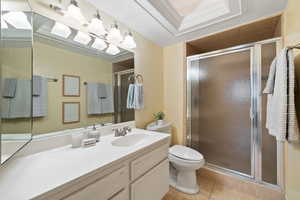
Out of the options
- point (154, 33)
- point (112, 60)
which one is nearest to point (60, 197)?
point (112, 60)

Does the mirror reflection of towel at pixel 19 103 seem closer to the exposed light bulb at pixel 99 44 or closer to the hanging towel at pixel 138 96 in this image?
the exposed light bulb at pixel 99 44

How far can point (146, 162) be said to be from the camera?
990 mm

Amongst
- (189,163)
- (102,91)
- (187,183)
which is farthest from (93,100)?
(187,183)

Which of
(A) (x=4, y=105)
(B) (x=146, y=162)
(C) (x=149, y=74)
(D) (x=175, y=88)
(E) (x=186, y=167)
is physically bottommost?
(E) (x=186, y=167)

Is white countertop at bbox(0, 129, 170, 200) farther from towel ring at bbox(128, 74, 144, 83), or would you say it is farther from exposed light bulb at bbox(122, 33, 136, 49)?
exposed light bulb at bbox(122, 33, 136, 49)

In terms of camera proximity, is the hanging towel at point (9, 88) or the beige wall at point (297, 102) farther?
the beige wall at point (297, 102)

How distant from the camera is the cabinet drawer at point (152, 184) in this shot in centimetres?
91

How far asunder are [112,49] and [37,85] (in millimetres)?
794

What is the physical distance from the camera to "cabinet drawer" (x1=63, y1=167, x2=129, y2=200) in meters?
0.59

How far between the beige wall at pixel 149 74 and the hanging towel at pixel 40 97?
996 millimetres

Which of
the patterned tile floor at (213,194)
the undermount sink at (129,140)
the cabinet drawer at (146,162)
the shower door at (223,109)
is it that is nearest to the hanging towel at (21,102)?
the undermount sink at (129,140)

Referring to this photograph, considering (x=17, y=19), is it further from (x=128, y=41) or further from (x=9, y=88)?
(x=128, y=41)

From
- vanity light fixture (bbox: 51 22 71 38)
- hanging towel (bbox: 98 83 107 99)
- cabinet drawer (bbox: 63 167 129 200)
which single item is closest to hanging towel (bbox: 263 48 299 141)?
cabinet drawer (bbox: 63 167 129 200)

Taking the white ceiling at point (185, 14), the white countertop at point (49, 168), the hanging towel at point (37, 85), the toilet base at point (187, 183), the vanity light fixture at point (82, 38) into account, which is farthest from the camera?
the toilet base at point (187, 183)
